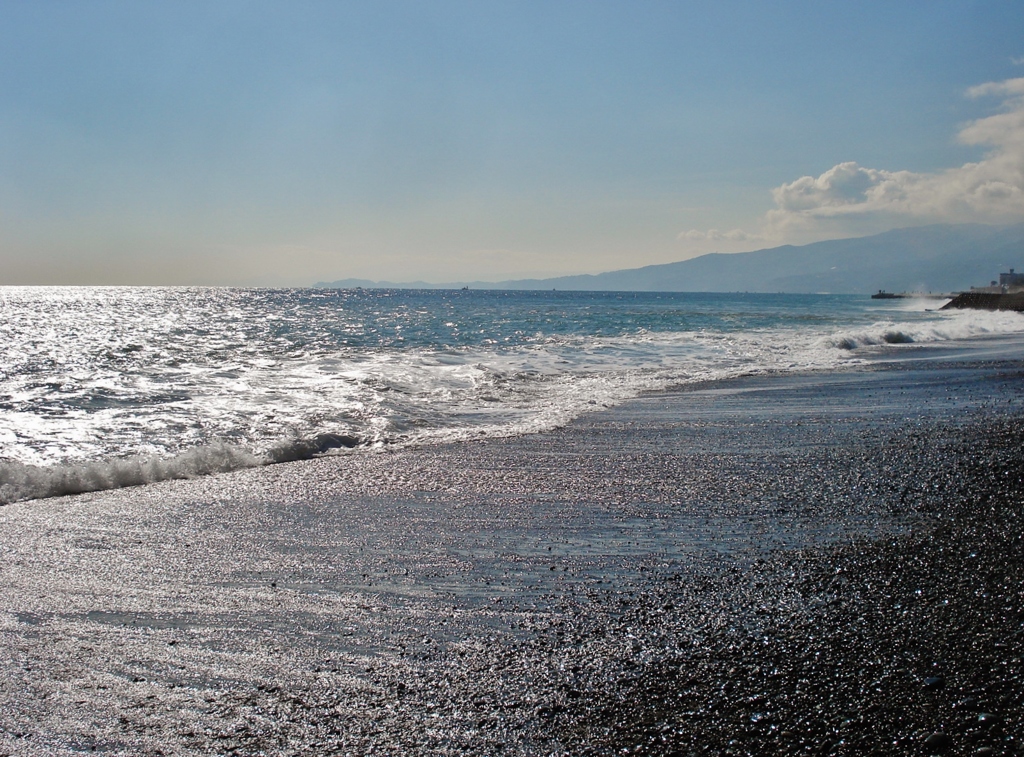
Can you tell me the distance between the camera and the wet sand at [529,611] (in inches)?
117

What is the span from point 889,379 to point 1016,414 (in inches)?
216

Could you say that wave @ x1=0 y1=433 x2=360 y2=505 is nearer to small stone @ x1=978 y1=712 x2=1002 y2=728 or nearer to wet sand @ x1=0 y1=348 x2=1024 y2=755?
wet sand @ x1=0 y1=348 x2=1024 y2=755

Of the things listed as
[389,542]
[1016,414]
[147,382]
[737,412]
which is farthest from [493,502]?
[147,382]

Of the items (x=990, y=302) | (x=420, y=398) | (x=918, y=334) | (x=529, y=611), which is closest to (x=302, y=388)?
(x=420, y=398)

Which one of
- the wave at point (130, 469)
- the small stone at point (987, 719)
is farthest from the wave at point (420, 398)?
the small stone at point (987, 719)

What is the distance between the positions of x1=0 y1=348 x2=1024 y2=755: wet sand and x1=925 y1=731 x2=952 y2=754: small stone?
0.4 inches

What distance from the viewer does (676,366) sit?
2027cm

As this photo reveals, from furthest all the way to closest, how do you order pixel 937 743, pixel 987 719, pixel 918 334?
pixel 918 334
pixel 987 719
pixel 937 743

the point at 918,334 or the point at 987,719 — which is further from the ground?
the point at 918,334

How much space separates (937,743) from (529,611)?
2094mm

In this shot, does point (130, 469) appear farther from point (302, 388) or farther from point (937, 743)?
point (937, 743)

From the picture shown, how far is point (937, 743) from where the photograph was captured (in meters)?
2.77

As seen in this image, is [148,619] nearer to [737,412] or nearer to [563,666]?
[563,666]

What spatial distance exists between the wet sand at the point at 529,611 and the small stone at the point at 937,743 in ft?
0.04
